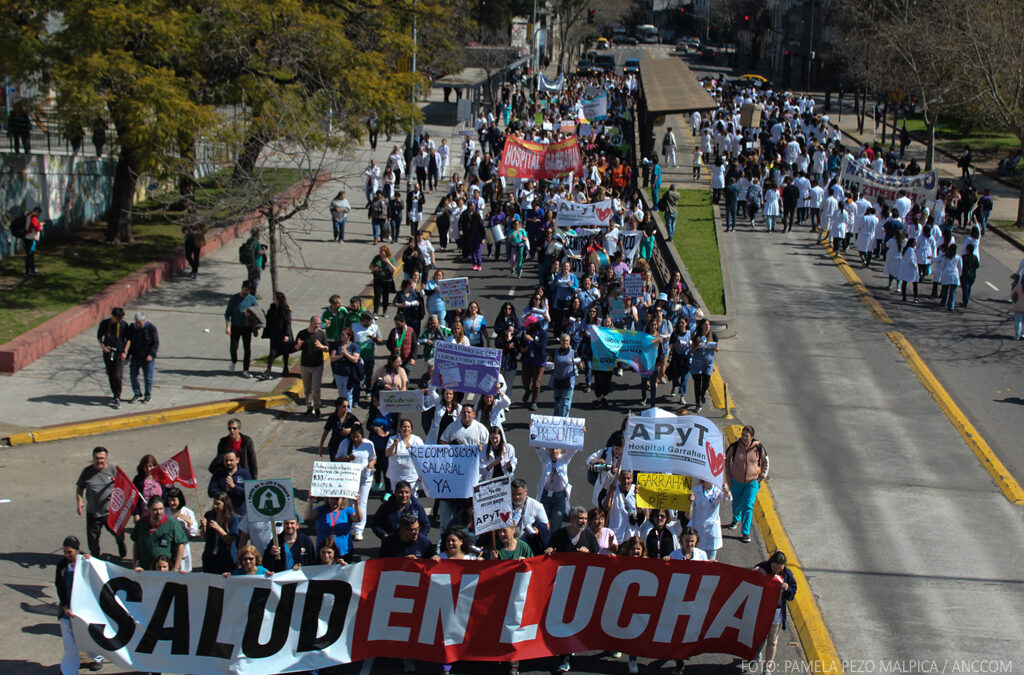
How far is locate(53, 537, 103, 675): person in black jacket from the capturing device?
363 inches

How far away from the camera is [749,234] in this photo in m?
29.5

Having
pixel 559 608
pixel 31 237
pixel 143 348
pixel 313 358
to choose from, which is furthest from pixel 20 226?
pixel 559 608

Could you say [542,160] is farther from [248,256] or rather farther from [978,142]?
[978,142]

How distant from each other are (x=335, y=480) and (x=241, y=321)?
716 centimetres

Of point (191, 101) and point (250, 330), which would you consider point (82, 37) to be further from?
point (250, 330)

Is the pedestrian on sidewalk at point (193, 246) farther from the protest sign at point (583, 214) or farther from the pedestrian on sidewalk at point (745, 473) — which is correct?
the pedestrian on sidewalk at point (745, 473)

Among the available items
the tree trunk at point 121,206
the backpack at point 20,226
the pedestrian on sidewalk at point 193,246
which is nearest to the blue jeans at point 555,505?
the pedestrian on sidewalk at point 193,246

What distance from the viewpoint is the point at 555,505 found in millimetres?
11969

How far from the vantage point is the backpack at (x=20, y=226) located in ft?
69.1

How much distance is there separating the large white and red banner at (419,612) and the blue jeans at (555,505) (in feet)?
7.26

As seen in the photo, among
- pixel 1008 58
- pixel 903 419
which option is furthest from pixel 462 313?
pixel 1008 58

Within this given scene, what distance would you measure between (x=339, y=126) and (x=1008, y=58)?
768 inches

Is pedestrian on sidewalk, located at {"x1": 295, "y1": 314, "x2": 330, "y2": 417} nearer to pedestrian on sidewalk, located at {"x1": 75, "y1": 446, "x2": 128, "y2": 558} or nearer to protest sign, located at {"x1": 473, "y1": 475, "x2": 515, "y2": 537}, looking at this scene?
pedestrian on sidewalk, located at {"x1": 75, "y1": 446, "x2": 128, "y2": 558}

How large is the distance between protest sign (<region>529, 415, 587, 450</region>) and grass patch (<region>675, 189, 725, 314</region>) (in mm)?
10448
